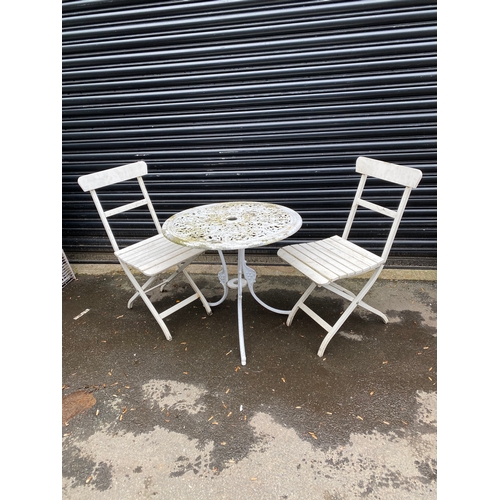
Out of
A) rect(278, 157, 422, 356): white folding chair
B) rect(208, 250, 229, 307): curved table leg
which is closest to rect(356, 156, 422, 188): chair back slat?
rect(278, 157, 422, 356): white folding chair

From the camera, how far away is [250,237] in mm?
2406

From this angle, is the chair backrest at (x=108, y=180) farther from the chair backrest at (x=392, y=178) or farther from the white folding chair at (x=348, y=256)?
the chair backrest at (x=392, y=178)

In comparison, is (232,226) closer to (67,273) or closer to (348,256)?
(348,256)

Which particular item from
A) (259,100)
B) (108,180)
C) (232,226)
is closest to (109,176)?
(108,180)

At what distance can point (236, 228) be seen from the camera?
2.59m

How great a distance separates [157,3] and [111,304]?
10.5 feet

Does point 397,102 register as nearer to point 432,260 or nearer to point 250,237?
point 432,260

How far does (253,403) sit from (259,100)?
9.63ft

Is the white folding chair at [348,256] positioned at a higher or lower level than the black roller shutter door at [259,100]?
lower

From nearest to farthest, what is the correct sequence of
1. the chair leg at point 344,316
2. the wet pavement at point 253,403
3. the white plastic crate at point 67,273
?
the wet pavement at point 253,403, the chair leg at point 344,316, the white plastic crate at point 67,273

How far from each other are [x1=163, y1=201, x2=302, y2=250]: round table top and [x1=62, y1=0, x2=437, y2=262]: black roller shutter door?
3.19 ft

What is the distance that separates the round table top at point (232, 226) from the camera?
92.9 inches

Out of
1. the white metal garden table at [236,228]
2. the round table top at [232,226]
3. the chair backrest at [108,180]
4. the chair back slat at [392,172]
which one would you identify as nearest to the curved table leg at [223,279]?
the white metal garden table at [236,228]

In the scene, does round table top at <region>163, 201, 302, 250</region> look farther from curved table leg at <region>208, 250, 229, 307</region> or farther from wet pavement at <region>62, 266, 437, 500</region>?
wet pavement at <region>62, 266, 437, 500</region>
